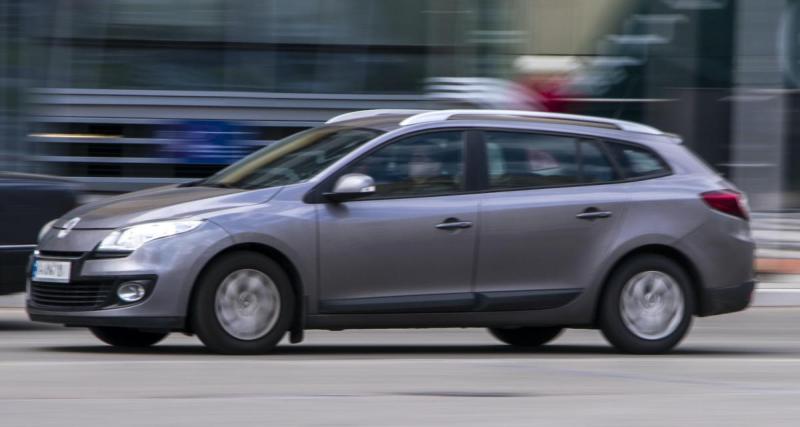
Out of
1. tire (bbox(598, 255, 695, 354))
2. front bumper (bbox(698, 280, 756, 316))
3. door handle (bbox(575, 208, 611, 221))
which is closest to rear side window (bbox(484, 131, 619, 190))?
door handle (bbox(575, 208, 611, 221))

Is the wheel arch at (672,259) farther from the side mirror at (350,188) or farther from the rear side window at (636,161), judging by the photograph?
the side mirror at (350,188)

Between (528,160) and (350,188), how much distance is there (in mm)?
1132

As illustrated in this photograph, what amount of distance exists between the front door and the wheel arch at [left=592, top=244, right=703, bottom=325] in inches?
32.0

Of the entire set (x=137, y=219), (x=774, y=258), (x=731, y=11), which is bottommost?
(x=774, y=258)

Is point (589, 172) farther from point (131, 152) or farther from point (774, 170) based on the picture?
point (131, 152)

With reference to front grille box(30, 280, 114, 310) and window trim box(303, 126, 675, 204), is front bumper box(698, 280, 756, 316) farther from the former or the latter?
front grille box(30, 280, 114, 310)

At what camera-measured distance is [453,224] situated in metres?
8.67

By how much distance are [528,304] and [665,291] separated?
0.84m

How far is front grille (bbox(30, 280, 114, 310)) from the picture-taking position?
8281 millimetres

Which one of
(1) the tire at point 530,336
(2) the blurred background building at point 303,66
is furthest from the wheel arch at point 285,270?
(2) the blurred background building at point 303,66

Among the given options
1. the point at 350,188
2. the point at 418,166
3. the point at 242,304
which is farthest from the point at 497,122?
the point at 242,304

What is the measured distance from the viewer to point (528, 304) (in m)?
8.89

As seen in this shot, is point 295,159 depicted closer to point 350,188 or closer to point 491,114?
point 350,188

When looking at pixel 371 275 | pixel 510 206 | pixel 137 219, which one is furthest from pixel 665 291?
pixel 137 219
